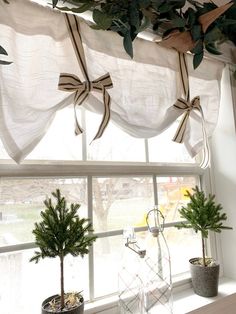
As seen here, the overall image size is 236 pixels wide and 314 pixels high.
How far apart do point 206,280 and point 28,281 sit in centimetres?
73

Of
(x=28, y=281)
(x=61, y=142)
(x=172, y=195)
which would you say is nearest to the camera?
(x=28, y=281)

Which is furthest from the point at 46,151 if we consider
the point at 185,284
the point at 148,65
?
the point at 185,284

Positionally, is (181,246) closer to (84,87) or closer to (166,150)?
(166,150)

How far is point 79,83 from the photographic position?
883 millimetres

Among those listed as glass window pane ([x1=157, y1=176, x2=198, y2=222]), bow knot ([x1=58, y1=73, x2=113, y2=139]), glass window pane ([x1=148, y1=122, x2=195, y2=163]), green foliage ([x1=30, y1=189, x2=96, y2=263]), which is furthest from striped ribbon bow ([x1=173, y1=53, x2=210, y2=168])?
green foliage ([x1=30, y1=189, x2=96, y2=263])

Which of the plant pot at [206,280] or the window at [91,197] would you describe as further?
the plant pot at [206,280]

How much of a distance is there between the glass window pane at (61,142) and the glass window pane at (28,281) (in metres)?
0.34

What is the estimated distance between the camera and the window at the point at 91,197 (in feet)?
2.96

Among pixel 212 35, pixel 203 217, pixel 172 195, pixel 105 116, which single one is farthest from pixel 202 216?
pixel 212 35

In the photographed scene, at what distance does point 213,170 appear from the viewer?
144 cm

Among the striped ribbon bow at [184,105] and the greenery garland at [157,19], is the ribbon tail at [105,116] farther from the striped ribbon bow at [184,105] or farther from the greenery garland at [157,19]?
the striped ribbon bow at [184,105]

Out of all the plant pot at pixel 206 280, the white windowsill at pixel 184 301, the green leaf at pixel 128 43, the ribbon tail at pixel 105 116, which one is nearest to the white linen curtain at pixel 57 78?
the ribbon tail at pixel 105 116

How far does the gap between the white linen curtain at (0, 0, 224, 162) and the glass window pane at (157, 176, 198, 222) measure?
0.66 feet

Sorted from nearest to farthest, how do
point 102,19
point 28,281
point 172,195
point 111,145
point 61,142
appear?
point 102,19
point 28,281
point 61,142
point 111,145
point 172,195
